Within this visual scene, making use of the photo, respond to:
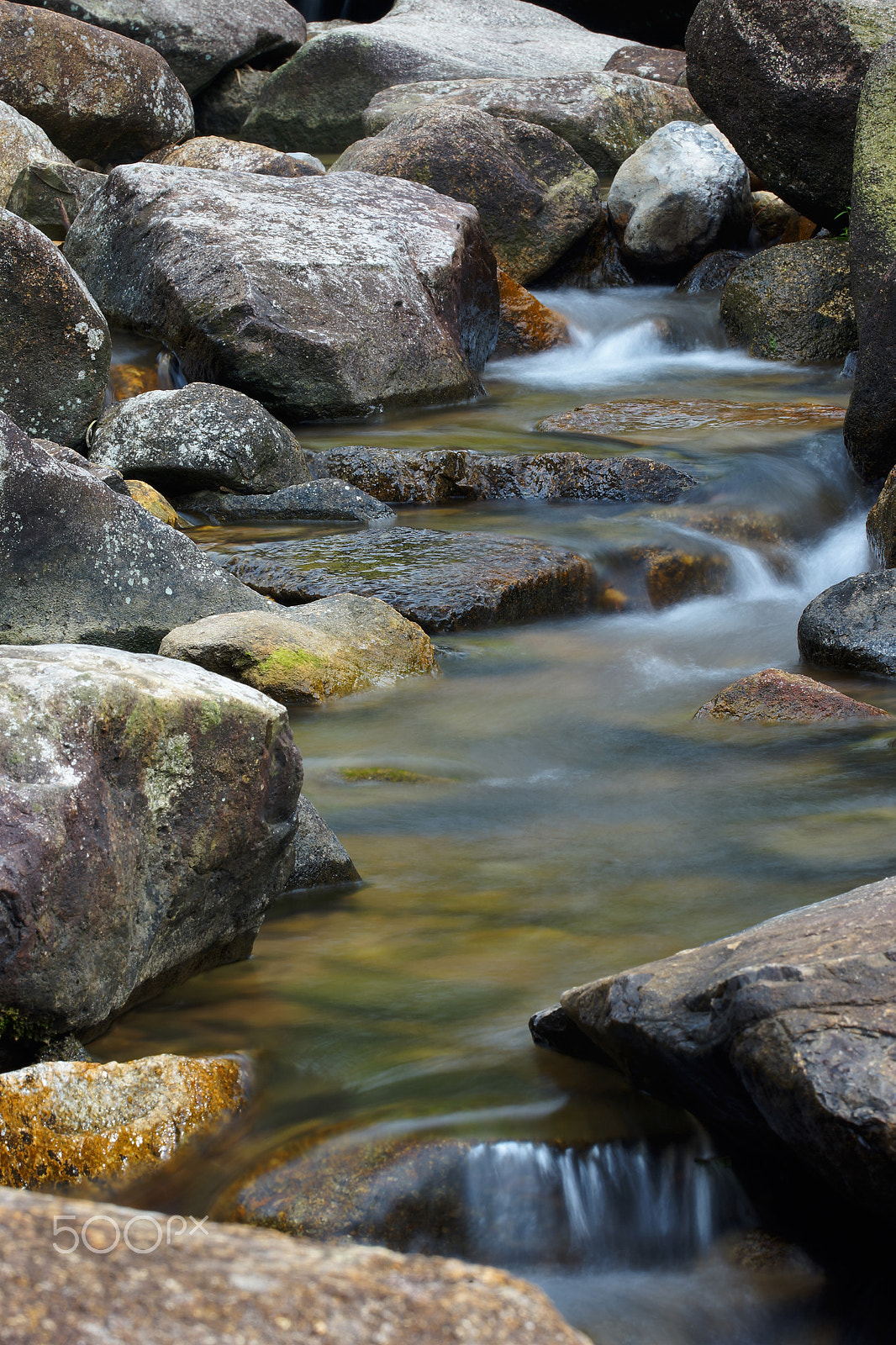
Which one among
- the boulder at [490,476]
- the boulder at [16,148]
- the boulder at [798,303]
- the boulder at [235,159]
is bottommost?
the boulder at [490,476]

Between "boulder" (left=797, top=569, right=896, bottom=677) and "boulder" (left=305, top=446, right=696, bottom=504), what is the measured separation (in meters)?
2.04

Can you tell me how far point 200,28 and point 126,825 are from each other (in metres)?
17.3

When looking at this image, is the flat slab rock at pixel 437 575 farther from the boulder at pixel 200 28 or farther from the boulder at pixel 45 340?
the boulder at pixel 200 28

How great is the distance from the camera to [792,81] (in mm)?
10055

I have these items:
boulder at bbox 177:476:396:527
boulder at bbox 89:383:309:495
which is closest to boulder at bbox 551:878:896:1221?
boulder at bbox 177:476:396:527

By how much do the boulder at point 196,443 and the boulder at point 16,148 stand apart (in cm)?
538

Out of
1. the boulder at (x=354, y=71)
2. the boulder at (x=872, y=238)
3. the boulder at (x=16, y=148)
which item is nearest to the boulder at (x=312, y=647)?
the boulder at (x=872, y=238)

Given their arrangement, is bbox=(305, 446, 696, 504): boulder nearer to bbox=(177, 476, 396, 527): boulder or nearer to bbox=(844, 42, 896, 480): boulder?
bbox=(177, 476, 396, 527): boulder

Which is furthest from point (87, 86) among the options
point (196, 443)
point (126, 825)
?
point (126, 825)

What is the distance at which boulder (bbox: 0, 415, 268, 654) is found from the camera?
4418mm

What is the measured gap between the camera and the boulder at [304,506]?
265 inches

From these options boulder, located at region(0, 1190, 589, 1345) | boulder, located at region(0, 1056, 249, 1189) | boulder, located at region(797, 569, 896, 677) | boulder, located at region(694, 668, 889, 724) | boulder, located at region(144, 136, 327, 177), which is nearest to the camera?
boulder, located at region(0, 1190, 589, 1345)

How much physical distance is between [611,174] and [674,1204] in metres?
14.8

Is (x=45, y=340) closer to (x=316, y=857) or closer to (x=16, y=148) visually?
(x=316, y=857)
